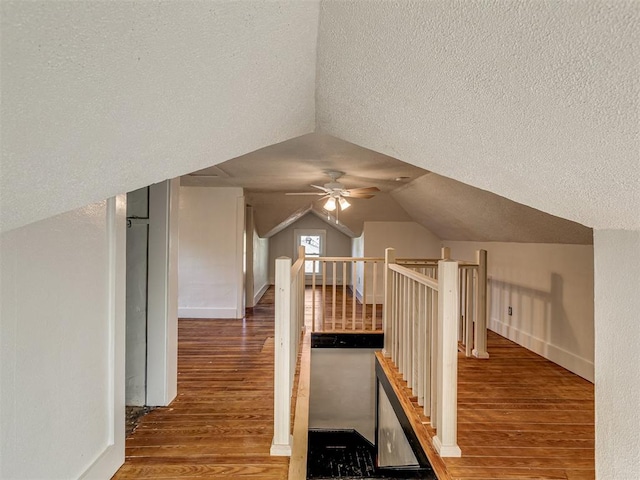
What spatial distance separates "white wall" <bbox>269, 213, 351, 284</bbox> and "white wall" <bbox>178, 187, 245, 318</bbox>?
12.8 ft

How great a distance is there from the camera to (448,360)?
1.96m

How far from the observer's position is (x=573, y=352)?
3.26 meters

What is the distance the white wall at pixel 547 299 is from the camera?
315 cm

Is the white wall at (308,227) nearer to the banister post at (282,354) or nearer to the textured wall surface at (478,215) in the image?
the textured wall surface at (478,215)

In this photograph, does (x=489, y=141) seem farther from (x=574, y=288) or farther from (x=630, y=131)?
(x=574, y=288)

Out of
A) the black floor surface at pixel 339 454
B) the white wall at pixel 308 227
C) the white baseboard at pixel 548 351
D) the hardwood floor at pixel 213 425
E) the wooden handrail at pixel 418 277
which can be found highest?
the white wall at pixel 308 227

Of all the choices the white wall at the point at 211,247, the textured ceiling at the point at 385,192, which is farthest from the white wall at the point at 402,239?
the white wall at the point at 211,247

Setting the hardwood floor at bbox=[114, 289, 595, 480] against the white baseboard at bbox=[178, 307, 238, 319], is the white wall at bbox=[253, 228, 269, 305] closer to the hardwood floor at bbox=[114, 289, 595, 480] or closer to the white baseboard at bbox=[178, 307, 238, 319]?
the white baseboard at bbox=[178, 307, 238, 319]

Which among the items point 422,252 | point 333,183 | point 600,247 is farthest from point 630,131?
point 422,252

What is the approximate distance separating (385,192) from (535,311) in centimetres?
275

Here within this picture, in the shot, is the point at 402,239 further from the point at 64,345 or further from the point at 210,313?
the point at 64,345

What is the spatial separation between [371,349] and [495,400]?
1647 millimetres

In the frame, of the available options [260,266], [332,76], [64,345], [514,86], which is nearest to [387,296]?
[332,76]

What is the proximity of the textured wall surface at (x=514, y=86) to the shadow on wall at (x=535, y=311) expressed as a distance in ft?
8.79
